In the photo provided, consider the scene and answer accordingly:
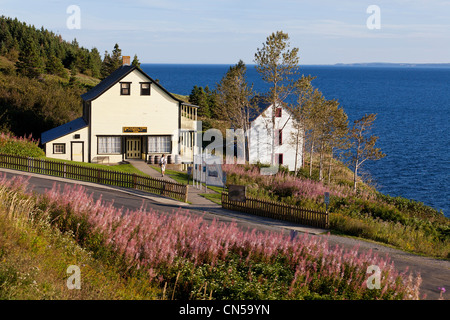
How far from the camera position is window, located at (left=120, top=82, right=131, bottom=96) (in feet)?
142

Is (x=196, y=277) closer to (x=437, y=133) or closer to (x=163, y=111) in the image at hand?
(x=163, y=111)

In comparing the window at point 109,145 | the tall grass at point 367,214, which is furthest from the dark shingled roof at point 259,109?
the tall grass at point 367,214

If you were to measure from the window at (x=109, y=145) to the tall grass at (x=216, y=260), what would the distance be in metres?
28.7

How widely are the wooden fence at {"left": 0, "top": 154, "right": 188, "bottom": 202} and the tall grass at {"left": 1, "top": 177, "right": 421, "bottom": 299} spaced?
1429 centimetres

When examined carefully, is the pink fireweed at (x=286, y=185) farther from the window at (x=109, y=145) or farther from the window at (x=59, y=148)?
the window at (x=59, y=148)

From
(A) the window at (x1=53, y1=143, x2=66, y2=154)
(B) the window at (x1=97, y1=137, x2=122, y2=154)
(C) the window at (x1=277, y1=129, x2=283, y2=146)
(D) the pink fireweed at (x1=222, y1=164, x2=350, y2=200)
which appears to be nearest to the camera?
(D) the pink fireweed at (x1=222, y1=164, x2=350, y2=200)

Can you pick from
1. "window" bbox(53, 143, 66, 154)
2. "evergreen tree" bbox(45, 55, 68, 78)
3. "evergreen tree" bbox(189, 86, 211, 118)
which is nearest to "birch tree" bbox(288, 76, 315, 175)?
"window" bbox(53, 143, 66, 154)

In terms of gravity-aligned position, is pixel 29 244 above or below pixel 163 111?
below

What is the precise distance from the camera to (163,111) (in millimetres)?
44562

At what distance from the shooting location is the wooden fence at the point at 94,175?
3019 centimetres

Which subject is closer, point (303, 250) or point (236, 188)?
point (303, 250)

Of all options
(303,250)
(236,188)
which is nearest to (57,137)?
(236,188)

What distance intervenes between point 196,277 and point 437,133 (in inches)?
4122

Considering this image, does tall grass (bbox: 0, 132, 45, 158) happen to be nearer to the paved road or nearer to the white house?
the paved road
